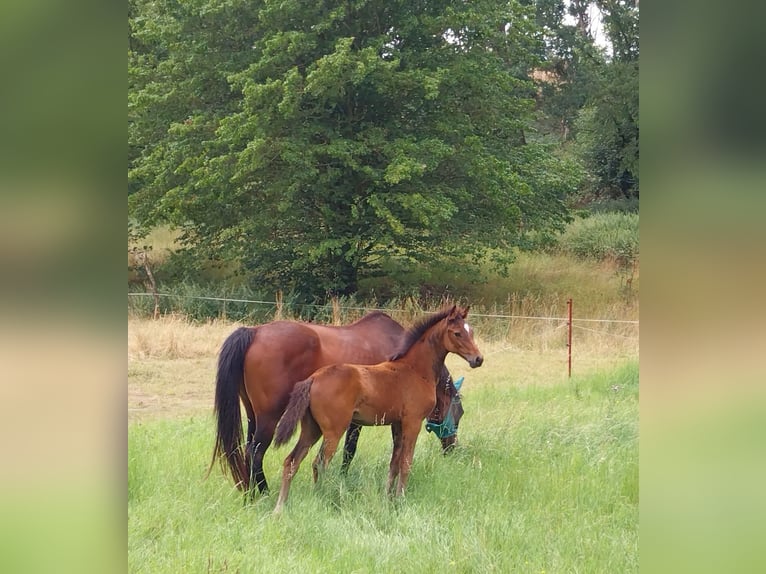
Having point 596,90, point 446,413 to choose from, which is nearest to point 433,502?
point 446,413

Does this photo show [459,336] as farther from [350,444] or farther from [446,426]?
[350,444]

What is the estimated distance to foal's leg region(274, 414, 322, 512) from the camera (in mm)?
3428

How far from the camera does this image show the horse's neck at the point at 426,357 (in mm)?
3688

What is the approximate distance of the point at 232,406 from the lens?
3.78 meters

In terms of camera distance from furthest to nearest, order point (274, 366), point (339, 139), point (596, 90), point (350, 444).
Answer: point (596, 90) → point (339, 139) → point (350, 444) → point (274, 366)

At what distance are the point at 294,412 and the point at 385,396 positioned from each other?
51 cm

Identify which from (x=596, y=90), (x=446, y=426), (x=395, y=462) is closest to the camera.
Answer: (x=395, y=462)

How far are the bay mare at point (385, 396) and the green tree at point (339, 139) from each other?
484 cm

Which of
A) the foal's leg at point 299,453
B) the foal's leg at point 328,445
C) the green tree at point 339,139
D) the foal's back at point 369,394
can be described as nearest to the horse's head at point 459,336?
the foal's back at point 369,394

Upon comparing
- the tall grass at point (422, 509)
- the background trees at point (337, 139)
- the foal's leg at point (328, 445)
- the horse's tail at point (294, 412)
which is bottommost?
the tall grass at point (422, 509)

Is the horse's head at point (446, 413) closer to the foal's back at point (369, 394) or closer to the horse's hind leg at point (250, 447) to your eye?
the foal's back at point (369, 394)
